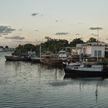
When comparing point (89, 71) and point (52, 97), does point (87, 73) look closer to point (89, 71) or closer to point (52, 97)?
point (89, 71)

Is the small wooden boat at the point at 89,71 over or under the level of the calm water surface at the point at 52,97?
over

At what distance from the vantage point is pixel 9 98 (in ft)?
101

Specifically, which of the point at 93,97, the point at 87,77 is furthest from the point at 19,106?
the point at 87,77

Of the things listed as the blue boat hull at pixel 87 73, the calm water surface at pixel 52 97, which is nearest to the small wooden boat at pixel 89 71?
the blue boat hull at pixel 87 73

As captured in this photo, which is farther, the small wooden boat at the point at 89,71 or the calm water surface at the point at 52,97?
the small wooden boat at the point at 89,71

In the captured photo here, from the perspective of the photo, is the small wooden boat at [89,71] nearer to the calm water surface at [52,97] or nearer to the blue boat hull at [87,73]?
the blue boat hull at [87,73]

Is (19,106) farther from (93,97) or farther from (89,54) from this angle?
(89,54)

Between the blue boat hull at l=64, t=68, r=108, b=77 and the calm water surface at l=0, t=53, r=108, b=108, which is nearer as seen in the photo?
the calm water surface at l=0, t=53, r=108, b=108

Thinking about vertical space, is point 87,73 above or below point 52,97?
above

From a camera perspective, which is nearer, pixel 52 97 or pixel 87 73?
pixel 52 97

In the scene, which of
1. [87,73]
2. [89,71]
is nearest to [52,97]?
[87,73]

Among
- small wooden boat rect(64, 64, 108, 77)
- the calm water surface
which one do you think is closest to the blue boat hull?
small wooden boat rect(64, 64, 108, 77)

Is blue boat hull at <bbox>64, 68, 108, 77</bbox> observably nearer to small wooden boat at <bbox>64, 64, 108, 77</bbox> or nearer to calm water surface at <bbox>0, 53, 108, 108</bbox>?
small wooden boat at <bbox>64, 64, 108, 77</bbox>

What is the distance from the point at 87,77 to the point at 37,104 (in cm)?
2459
